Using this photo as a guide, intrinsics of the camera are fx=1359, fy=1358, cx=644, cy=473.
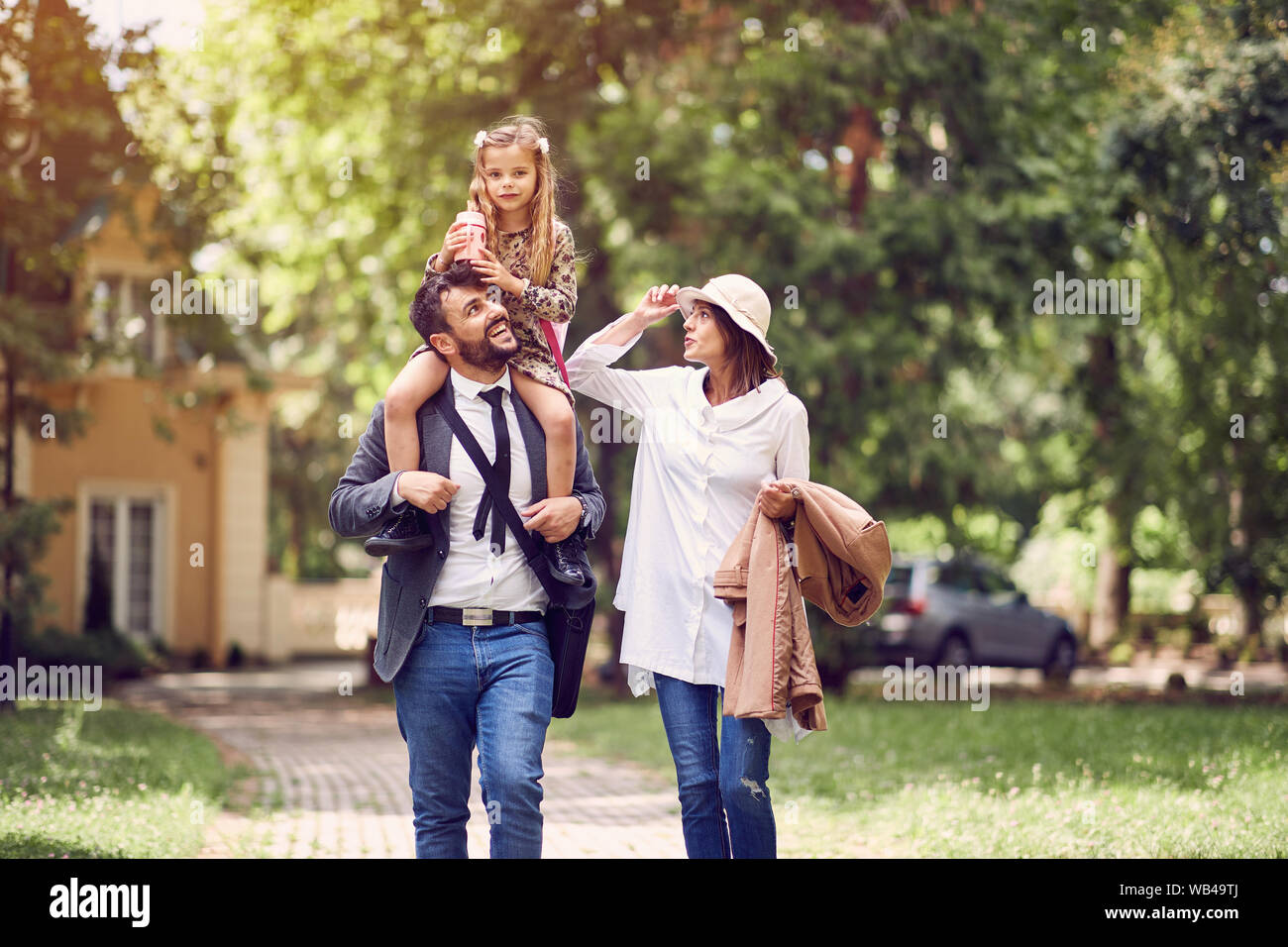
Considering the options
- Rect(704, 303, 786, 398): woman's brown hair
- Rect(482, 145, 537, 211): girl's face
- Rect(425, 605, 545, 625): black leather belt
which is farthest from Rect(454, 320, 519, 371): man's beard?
Rect(704, 303, 786, 398): woman's brown hair

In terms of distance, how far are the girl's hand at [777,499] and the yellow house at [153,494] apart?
15.9 meters

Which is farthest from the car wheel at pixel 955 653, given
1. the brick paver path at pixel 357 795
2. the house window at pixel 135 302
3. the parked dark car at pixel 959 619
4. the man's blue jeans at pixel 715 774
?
the man's blue jeans at pixel 715 774

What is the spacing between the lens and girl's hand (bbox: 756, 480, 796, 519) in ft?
13.9

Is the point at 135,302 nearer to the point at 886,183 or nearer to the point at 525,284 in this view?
the point at 886,183

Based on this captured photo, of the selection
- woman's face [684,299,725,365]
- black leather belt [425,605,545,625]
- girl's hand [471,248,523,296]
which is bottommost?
black leather belt [425,605,545,625]

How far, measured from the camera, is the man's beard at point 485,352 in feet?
13.0

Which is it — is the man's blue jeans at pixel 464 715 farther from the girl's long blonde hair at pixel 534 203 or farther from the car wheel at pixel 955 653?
the car wheel at pixel 955 653

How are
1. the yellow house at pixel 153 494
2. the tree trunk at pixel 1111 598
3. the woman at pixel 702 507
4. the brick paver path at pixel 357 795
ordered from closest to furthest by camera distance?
the woman at pixel 702 507 < the brick paver path at pixel 357 795 < the yellow house at pixel 153 494 < the tree trunk at pixel 1111 598

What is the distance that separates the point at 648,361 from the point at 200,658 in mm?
10725

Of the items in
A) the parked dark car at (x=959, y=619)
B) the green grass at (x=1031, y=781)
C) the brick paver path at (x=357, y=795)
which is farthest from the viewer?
the parked dark car at (x=959, y=619)

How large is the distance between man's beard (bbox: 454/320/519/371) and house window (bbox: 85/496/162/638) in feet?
60.2

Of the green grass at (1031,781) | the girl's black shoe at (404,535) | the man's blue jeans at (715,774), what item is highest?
the girl's black shoe at (404,535)

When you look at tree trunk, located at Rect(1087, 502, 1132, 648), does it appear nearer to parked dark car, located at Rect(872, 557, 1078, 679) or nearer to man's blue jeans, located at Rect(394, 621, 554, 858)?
parked dark car, located at Rect(872, 557, 1078, 679)

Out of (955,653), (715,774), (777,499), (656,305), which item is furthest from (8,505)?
(955,653)
